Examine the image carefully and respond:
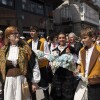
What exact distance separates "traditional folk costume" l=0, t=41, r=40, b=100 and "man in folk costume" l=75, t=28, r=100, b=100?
78 centimetres

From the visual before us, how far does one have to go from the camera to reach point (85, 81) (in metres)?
5.71

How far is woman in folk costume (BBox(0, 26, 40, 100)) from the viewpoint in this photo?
5.61 m

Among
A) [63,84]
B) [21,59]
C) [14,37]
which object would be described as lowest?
[63,84]

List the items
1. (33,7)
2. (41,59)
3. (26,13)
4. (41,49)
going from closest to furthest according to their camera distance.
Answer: (41,59)
(41,49)
(26,13)
(33,7)

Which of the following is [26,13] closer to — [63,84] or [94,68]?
[63,84]

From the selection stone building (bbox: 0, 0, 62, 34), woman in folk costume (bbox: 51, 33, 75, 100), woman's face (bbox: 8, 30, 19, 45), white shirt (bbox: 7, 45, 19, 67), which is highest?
stone building (bbox: 0, 0, 62, 34)

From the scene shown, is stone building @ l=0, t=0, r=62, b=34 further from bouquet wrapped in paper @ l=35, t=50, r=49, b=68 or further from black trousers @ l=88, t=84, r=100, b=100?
black trousers @ l=88, t=84, r=100, b=100

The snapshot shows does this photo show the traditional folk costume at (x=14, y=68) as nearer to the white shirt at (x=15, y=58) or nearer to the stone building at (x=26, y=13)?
the white shirt at (x=15, y=58)

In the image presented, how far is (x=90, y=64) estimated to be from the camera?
18.4ft

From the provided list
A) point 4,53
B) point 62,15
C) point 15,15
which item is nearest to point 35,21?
point 15,15

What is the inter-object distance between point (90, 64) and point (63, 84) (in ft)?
4.56

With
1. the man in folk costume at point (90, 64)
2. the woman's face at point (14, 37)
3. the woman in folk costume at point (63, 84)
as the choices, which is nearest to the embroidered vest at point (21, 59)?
the woman's face at point (14, 37)

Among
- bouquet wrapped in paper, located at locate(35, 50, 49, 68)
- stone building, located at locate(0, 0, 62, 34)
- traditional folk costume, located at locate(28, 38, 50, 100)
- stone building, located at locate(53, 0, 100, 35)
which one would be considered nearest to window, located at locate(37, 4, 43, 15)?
stone building, located at locate(0, 0, 62, 34)

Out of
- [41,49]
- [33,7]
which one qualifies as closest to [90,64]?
[41,49]
